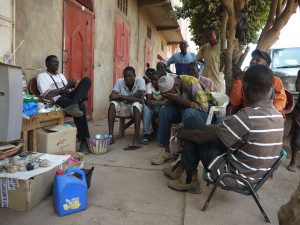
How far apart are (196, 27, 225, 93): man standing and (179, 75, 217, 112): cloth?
2.63 meters

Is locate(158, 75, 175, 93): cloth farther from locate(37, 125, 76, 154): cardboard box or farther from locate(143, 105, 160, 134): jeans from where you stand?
locate(143, 105, 160, 134): jeans

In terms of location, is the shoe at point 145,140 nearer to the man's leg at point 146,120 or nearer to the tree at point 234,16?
the man's leg at point 146,120

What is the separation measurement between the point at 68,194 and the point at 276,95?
284 centimetres

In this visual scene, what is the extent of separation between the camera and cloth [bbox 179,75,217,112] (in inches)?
135

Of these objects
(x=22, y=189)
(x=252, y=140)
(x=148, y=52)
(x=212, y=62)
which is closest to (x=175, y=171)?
(x=252, y=140)

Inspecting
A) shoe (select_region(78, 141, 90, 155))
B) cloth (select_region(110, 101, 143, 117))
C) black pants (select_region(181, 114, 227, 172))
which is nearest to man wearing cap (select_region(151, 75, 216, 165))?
black pants (select_region(181, 114, 227, 172))

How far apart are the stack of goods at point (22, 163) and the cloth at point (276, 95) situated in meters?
2.46

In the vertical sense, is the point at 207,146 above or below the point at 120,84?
below

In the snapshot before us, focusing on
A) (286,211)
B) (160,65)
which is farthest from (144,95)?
(286,211)

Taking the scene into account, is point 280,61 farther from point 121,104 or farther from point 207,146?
point 207,146

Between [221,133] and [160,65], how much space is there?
13.3 ft

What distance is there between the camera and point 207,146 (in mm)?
2703

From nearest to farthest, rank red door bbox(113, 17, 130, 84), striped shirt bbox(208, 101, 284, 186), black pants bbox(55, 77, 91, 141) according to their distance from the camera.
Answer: striped shirt bbox(208, 101, 284, 186), black pants bbox(55, 77, 91, 141), red door bbox(113, 17, 130, 84)

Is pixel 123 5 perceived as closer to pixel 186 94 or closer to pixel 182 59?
pixel 182 59
